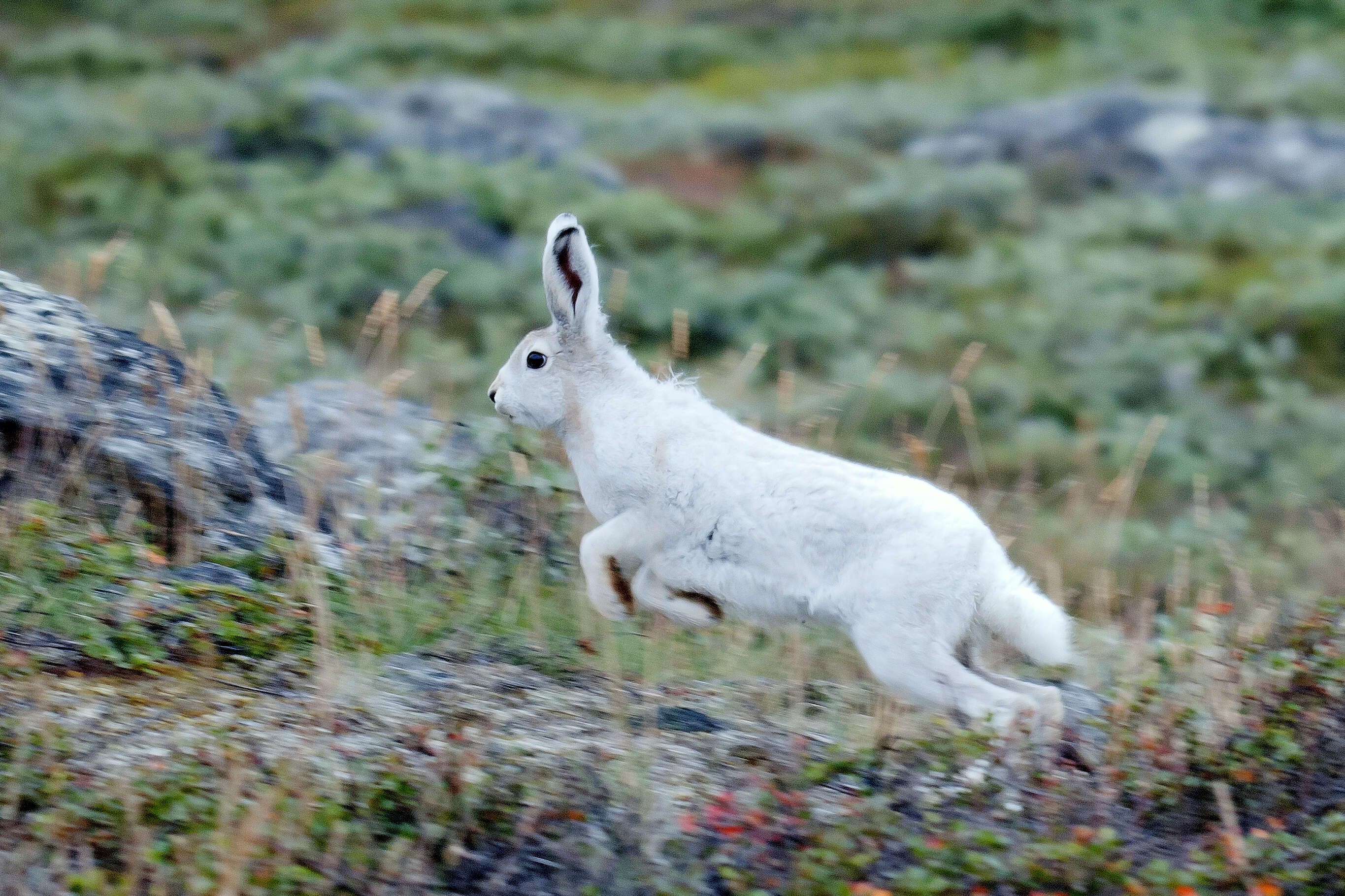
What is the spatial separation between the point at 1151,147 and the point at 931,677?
21.4 meters

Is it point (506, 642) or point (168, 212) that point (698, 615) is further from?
point (168, 212)

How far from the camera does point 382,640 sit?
5.94 meters

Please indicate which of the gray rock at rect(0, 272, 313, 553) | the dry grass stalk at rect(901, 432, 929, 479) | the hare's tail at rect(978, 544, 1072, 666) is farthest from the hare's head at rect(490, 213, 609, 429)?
the hare's tail at rect(978, 544, 1072, 666)

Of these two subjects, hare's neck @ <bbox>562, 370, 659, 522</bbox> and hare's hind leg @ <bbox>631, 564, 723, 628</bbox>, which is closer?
hare's hind leg @ <bbox>631, 564, 723, 628</bbox>

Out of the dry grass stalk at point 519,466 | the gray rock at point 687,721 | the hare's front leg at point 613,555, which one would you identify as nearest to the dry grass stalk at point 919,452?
the hare's front leg at point 613,555

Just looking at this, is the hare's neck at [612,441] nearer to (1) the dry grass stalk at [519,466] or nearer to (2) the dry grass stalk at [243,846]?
(1) the dry grass stalk at [519,466]

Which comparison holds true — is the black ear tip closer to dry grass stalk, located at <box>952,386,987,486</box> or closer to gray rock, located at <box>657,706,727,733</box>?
gray rock, located at <box>657,706,727,733</box>

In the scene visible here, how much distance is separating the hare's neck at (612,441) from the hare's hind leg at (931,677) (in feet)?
3.81

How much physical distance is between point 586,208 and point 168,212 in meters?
5.47

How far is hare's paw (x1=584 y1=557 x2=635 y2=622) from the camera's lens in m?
5.66

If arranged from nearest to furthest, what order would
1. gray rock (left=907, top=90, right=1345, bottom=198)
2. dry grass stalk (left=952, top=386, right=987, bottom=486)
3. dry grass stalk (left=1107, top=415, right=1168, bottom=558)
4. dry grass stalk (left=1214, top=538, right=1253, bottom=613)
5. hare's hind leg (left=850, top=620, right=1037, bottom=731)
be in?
hare's hind leg (left=850, top=620, right=1037, bottom=731) → dry grass stalk (left=1214, top=538, right=1253, bottom=613) → dry grass stalk (left=1107, top=415, right=1168, bottom=558) → dry grass stalk (left=952, top=386, right=987, bottom=486) → gray rock (left=907, top=90, right=1345, bottom=198)

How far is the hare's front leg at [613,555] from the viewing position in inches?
222

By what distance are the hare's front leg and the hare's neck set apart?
0.12 meters

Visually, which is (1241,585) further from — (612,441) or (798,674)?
(612,441)
